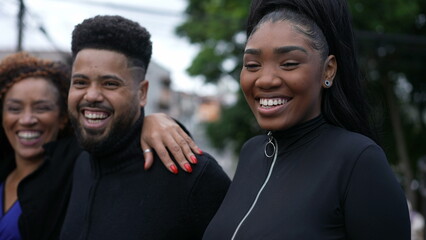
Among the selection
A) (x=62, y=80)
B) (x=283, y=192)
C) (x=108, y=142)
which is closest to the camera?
(x=283, y=192)

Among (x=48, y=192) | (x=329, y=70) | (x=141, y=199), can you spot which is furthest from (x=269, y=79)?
(x=48, y=192)

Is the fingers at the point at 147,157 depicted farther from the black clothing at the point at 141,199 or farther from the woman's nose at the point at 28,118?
the woman's nose at the point at 28,118

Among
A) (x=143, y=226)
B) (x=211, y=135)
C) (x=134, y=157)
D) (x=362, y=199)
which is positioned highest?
(x=362, y=199)

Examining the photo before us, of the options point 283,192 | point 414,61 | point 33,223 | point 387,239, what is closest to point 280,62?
point 283,192

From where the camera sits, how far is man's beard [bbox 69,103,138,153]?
2611 millimetres

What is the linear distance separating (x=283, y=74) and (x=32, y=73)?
6.63 feet

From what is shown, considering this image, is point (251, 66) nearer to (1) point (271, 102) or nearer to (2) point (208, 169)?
(1) point (271, 102)

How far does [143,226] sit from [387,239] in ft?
3.91

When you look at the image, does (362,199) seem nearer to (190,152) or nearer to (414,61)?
(190,152)

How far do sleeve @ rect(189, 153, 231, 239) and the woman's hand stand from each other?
8 centimetres

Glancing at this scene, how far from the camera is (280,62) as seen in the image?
1.84 m

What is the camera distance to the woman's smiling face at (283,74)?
1.82 metres

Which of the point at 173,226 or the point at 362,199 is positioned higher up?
the point at 362,199

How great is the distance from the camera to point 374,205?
1592mm
